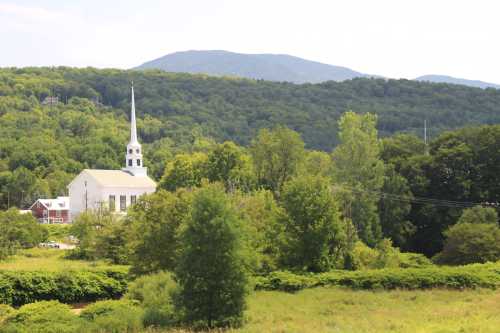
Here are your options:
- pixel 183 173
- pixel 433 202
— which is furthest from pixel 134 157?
pixel 433 202

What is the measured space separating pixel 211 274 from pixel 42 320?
6849 millimetres

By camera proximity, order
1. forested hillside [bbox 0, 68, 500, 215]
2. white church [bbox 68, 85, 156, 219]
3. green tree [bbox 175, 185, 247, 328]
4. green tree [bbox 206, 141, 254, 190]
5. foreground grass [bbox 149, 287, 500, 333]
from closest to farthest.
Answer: foreground grass [bbox 149, 287, 500, 333], green tree [bbox 175, 185, 247, 328], green tree [bbox 206, 141, 254, 190], white church [bbox 68, 85, 156, 219], forested hillside [bbox 0, 68, 500, 215]

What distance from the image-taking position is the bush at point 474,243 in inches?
1729

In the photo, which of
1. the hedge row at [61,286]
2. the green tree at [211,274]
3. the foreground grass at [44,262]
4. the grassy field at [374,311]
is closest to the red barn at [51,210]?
the foreground grass at [44,262]

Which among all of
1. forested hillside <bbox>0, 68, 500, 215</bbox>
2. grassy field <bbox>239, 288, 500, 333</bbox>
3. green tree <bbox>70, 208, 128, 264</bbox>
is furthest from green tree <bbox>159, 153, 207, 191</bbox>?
forested hillside <bbox>0, 68, 500, 215</bbox>

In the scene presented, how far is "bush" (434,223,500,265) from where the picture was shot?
43.9 m

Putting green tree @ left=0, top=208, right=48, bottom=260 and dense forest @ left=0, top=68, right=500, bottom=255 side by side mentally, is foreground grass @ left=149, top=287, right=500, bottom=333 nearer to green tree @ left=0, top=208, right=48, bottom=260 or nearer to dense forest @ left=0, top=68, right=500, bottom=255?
dense forest @ left=0, top=68, right=500, bottom=255

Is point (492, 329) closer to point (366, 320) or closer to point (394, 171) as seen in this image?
point (366, 320)

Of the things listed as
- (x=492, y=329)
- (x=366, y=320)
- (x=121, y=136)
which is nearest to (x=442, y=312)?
(x=366, y=320)

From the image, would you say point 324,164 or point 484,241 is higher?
point 324,164

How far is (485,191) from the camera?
56.0 m

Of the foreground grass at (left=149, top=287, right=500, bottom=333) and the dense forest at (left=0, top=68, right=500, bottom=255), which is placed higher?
the dense forest at (left=0, top=68, right=500, bottom=255)

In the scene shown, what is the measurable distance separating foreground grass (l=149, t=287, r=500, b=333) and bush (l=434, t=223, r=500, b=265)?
822 cm

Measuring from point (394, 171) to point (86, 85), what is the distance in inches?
5597
